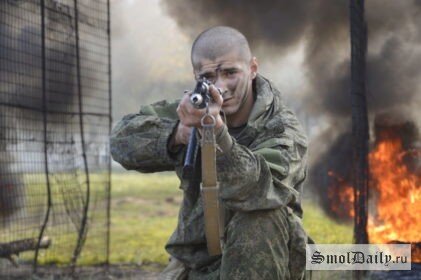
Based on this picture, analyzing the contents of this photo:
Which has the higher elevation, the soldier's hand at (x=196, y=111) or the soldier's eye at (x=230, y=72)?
the soldier's eye at (x=230, y=72)

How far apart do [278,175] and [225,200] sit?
306 millimetres

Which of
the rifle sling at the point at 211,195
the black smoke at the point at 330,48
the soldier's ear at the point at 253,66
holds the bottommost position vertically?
the rifle sling at the point at 211,195

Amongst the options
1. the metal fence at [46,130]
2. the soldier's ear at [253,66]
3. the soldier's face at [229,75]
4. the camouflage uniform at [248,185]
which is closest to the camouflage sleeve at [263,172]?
the camouflage uniform at [248,185]

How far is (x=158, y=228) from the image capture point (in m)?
12.1

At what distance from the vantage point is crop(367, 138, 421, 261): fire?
7035 millimetres

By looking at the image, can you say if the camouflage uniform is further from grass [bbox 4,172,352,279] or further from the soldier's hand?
grass [bbox 4,172,352,279]

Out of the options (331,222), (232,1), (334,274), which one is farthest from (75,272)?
(232,1)

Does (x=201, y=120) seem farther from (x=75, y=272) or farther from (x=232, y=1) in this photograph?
(x=232, y=1)

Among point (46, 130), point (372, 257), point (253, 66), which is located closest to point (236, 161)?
point (253, 66)

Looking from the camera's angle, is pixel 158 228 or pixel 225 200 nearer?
pixel 225 200

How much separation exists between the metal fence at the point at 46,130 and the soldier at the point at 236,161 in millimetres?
3520

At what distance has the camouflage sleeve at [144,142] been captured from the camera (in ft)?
9.82

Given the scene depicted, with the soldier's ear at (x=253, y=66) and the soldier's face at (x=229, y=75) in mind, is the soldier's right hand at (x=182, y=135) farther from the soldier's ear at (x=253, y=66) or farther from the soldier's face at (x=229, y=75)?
the soldier's ear at (x=253, y=66)

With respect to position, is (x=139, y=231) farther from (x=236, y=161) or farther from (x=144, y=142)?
(x=236, y=161)
